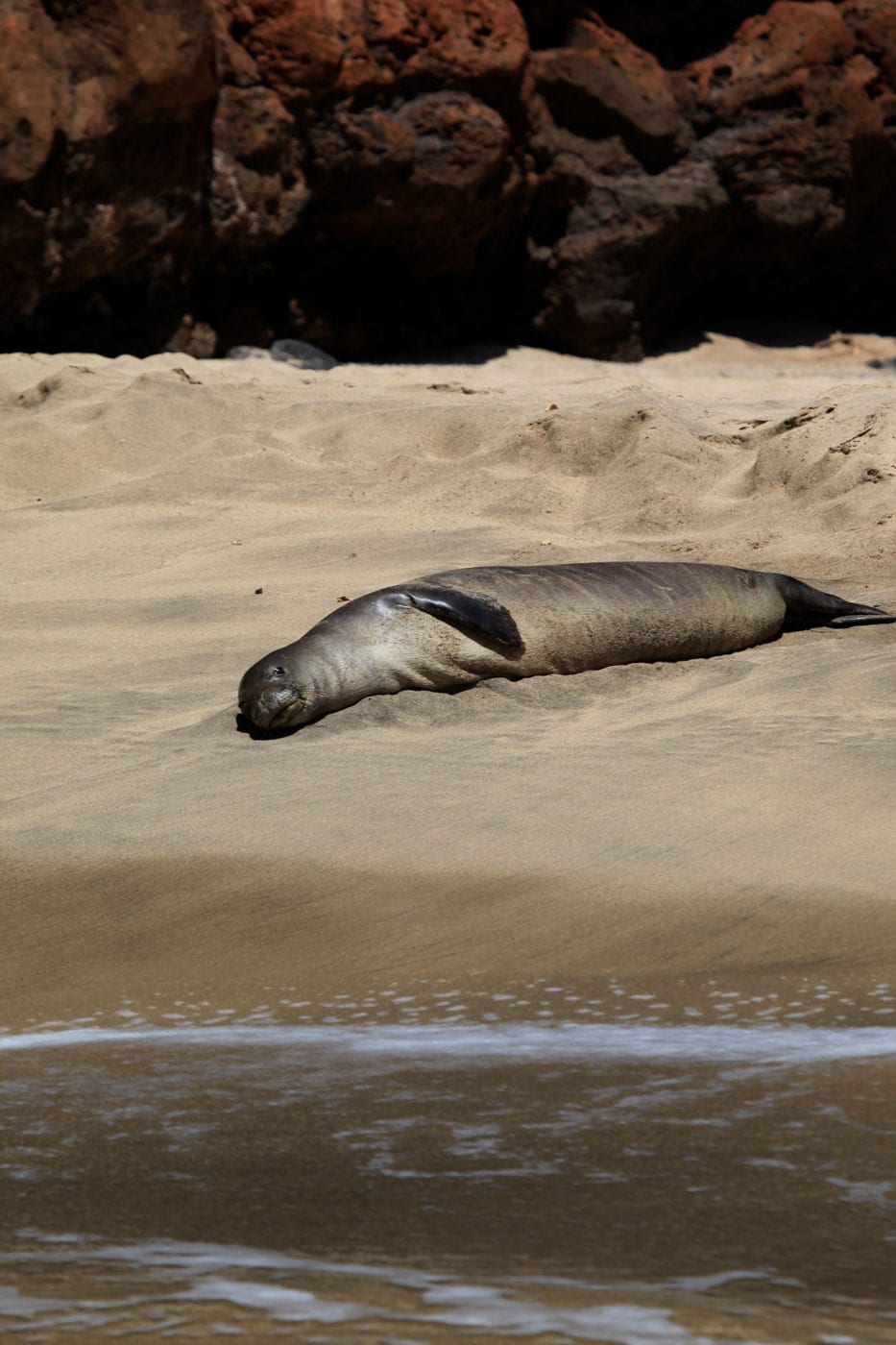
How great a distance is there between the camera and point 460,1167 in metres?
1.78

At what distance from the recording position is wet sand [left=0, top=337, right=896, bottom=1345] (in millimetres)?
1547

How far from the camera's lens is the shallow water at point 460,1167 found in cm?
138

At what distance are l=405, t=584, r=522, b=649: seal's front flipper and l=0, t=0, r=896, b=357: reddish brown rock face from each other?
20.9 ft

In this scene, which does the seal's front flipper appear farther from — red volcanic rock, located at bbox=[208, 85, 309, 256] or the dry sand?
red volcanic rock, located at bbox=[208, 85, 309, 256]

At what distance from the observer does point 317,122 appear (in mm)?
11797

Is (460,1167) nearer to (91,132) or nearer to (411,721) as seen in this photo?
(411,721)

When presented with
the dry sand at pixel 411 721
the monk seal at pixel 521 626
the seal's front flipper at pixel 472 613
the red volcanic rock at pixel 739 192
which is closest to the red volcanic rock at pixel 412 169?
the red volcanic rock at pixel 739 192

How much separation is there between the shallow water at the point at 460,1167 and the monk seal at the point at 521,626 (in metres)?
2.16

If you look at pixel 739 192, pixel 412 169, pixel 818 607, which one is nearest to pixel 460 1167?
pixel 818 607

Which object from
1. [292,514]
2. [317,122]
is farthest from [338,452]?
[317,122]

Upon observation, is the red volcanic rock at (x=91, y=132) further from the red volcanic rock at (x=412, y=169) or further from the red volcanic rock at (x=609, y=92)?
the red volcanic rock at (x=609, y=92)

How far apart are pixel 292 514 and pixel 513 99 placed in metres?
6.83

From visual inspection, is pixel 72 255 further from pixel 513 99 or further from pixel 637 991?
pixel 637 991

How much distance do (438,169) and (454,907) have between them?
1004 centimetres
